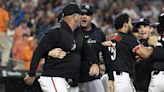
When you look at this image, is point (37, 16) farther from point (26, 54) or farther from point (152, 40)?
point (152, 40)

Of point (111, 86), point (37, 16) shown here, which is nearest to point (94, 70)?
point (111, 86)

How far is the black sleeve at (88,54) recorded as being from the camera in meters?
8.66

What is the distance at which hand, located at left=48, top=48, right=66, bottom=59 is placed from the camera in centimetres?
812

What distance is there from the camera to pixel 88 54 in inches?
343

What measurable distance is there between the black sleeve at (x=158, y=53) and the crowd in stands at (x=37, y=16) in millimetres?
6445

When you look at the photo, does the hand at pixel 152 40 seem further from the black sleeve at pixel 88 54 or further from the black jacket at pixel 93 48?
the black sleeve at pixel 88 54

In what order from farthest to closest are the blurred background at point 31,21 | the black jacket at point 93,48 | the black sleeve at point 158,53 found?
the blurred background at point 31,21 → the black jacket at point 93,48 → the black sleeve at point 158,53

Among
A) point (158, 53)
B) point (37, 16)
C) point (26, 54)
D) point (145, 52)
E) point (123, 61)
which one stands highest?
point (145, 52)

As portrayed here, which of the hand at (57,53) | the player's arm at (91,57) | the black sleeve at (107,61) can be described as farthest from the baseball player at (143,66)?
the hand at (57,53)

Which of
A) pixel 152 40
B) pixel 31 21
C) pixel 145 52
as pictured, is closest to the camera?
pixel 145 52

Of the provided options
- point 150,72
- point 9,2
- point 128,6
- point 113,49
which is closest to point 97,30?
point 113,49

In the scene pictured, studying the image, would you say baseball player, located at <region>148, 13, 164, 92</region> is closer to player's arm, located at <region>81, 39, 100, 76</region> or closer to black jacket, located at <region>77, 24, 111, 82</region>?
player's arm, located at <region>81, 39, 100, 76</region>

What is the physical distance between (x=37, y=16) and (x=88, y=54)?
31.7 feet

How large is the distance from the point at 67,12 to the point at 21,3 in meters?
10.3
